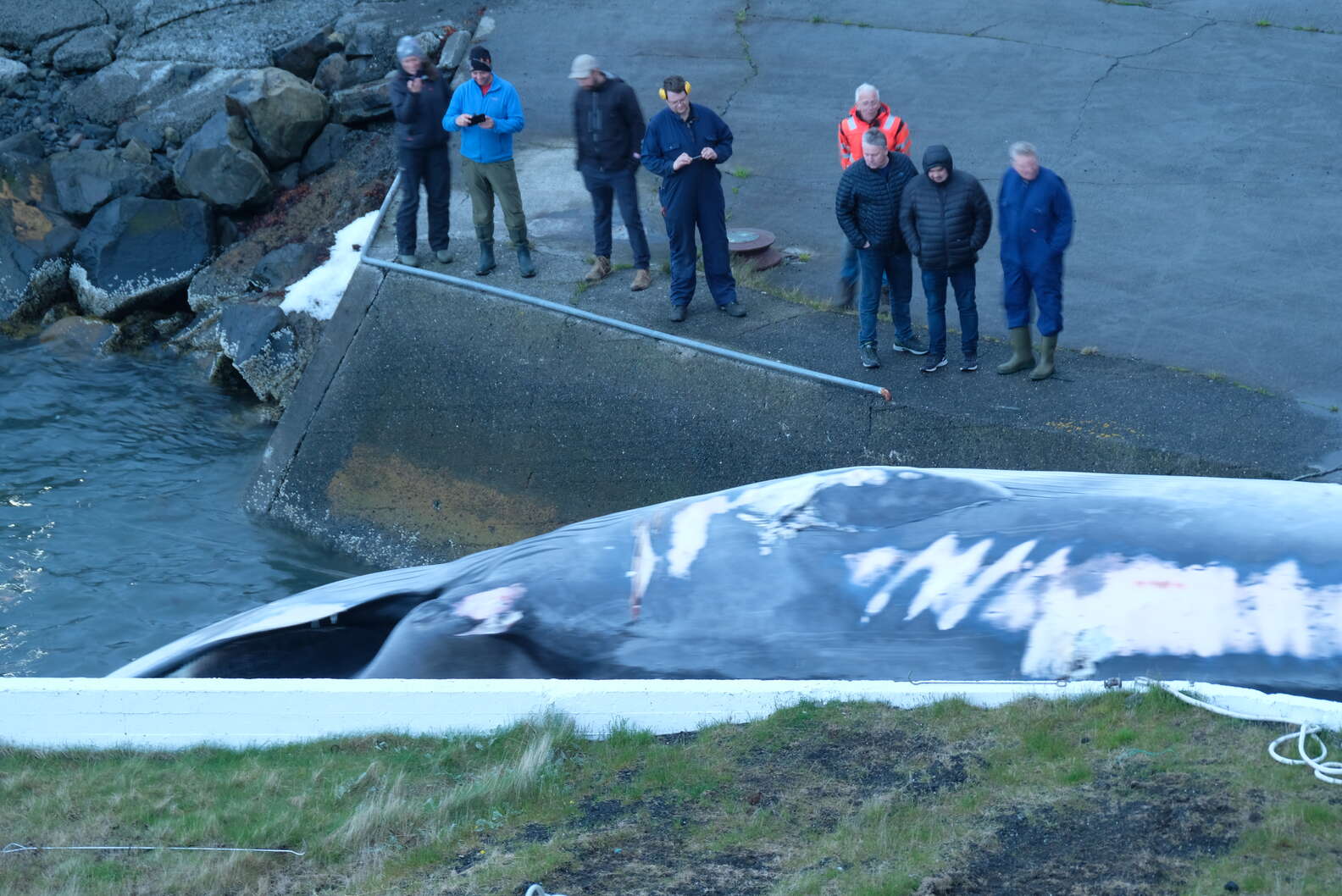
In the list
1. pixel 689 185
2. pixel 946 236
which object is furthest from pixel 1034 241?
pixel 689 185

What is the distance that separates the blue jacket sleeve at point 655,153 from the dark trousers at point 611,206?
0.61m

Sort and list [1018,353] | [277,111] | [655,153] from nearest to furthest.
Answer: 1. [1018,353]
2. [655,153]
3. [277,111]

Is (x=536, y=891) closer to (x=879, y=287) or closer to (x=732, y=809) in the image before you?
(x=732, y=809)

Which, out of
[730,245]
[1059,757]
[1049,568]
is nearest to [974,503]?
[1049,568]

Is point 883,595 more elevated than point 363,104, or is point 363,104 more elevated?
point 363,104

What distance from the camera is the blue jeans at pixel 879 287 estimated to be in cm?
935

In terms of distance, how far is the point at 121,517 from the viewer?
1127cm

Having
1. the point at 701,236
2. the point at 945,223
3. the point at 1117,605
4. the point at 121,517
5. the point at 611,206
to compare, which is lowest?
the point at 121,517

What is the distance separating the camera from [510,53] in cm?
1667

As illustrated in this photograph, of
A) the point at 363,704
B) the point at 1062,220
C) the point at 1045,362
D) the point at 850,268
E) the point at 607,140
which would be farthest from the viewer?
the point at 850,268

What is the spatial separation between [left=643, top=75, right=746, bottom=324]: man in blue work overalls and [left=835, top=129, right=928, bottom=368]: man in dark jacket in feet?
3.39

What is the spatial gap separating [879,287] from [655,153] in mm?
1958

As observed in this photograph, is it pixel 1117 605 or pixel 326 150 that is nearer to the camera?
pixel 1117 605

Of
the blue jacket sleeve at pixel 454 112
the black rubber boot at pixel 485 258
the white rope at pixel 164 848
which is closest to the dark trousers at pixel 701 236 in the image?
the black rubber boot at pixel 485 258
